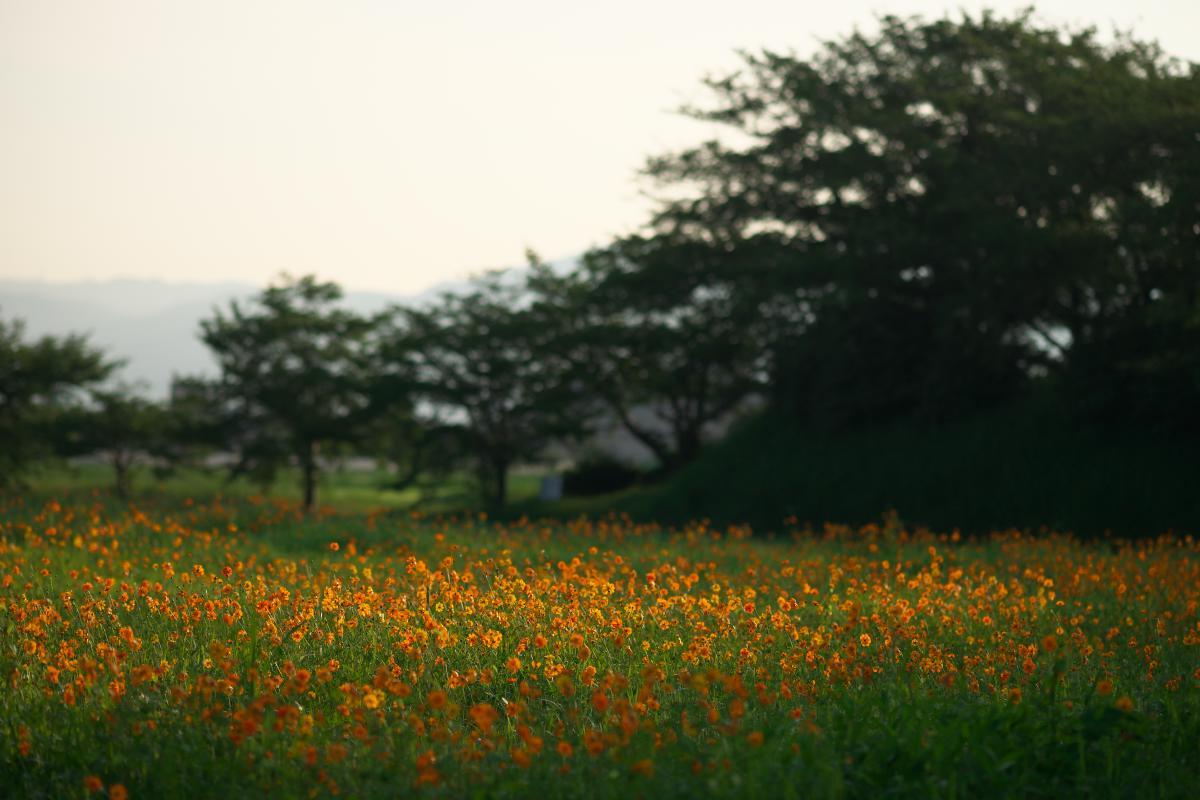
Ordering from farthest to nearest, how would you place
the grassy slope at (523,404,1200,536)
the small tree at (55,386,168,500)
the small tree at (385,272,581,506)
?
the small tree at (55,386,168,500)
the small tree at (385,272,581,506)
the grassy slope at (523,404,1200,536)

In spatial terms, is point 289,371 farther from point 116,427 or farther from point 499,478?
point 499,478

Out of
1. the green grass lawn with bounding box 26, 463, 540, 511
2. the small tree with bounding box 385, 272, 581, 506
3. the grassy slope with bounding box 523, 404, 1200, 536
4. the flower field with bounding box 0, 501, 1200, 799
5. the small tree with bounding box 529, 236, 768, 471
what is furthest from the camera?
the green grass lawn with bounding box 26, 463, 540, 511

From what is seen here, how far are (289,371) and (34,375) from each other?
26.2ft

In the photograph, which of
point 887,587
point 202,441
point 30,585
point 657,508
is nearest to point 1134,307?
point 657,508

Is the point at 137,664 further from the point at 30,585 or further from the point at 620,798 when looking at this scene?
the point at 620,798

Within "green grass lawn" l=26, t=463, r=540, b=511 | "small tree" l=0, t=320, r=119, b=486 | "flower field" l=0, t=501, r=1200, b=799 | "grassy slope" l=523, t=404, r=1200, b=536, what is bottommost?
"green grass lawn" l=26, t=463, r=540, b=511

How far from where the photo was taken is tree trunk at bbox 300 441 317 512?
112 ft

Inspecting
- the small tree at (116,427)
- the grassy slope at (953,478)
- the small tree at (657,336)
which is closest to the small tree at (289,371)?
the small tree at (116,427)

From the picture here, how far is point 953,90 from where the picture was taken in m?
22.4

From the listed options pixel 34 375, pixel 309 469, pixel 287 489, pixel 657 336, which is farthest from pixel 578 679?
pixel 287 489

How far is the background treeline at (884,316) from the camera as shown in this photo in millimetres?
18375

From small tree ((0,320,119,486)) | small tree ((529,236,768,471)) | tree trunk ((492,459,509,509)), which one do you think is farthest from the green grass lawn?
small tree ((529,236,768,471))

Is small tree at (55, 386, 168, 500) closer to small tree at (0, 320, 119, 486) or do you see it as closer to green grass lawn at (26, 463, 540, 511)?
small tree at (0, 320, 119, 486)

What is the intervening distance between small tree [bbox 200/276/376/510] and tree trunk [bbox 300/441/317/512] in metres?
0.03
